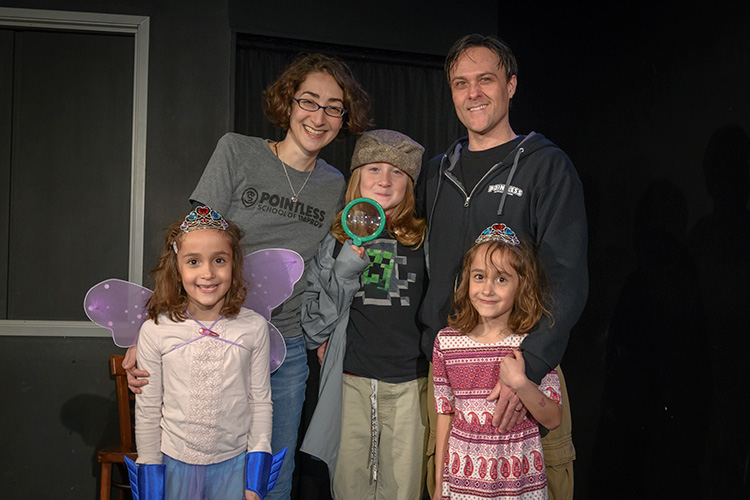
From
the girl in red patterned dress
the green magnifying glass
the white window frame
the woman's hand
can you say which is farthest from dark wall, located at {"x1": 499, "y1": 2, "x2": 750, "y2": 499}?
the white window frame

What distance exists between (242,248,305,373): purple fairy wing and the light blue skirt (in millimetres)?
424

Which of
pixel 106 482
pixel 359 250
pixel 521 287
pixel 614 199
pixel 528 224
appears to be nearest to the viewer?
pixel 521 287

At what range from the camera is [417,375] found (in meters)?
2.71

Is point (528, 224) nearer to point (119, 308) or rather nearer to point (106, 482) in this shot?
point (119, 308)

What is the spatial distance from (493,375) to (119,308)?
1.41m

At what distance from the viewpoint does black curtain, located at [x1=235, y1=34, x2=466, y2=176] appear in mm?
4000

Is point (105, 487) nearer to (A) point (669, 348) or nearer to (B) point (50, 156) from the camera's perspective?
(B) point (50, 156)

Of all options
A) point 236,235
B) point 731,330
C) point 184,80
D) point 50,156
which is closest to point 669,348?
point 731,330

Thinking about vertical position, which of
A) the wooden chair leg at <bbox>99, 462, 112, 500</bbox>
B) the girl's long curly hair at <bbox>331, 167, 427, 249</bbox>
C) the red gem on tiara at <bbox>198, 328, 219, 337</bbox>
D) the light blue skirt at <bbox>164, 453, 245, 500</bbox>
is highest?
the girl's long curly hair at <bbox>331, 167, 427, 249</bbox>

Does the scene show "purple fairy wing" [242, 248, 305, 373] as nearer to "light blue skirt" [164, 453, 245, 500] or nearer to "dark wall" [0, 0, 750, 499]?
"light blue skirt" [164, 453, 245, 500]

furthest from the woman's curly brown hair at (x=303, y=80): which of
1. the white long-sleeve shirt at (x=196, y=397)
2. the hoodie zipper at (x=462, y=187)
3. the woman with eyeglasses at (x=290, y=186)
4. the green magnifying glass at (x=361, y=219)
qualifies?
the white long-sleeve shirt at (x=196, y=397)

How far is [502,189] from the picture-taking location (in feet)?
7.84

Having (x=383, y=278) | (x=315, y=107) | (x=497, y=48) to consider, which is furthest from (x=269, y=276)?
(x=497, y=48)

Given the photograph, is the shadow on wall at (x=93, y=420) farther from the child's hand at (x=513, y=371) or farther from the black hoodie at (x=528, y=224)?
the child's hand at (x=513, y=371)
